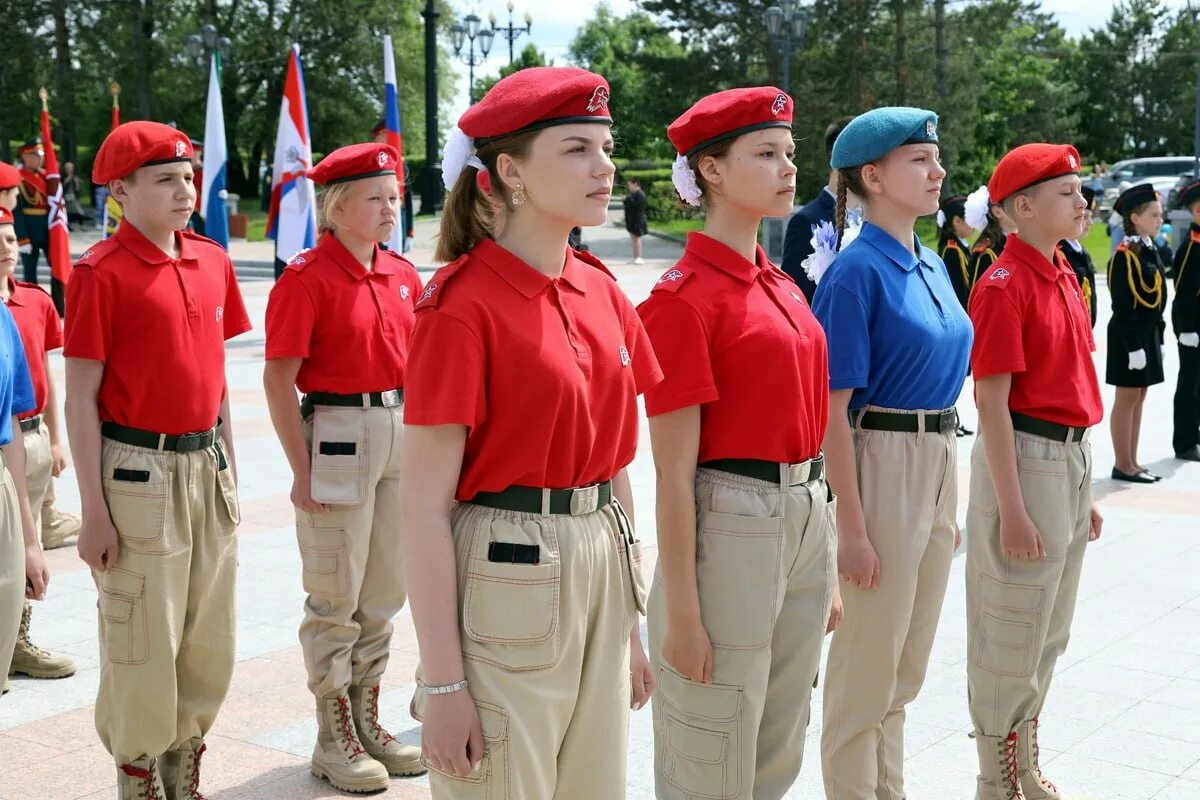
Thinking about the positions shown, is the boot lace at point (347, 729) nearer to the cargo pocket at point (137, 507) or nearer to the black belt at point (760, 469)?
the cargo pocket at point (137, 507)

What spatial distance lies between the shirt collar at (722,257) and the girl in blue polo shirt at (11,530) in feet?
7.18

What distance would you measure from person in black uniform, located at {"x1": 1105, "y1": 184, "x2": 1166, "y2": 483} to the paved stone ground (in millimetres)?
1418

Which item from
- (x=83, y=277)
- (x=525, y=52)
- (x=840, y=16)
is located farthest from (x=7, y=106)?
(x=83, y=277)

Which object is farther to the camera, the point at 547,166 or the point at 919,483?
the point at 919,483

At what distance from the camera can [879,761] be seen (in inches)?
167

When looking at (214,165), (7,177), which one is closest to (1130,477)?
(7,177)

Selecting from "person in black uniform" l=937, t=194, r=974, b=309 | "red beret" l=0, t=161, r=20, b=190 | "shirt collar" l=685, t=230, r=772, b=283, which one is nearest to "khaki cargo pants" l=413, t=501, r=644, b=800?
"shirt collar" l=685, t=230, r=772, b=283

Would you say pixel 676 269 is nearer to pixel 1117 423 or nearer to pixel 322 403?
pixel 322 403

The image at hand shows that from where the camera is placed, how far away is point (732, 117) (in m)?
3.50

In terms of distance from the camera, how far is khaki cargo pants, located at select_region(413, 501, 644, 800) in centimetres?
272

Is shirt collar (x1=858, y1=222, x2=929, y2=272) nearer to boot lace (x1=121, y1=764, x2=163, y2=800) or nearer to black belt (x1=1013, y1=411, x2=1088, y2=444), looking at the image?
black belt (x1=1013, y1=411, x2=1088, y2=444)

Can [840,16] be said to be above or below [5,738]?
above

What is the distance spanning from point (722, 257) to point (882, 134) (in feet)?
2.81

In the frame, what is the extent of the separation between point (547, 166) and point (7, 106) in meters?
46.1
